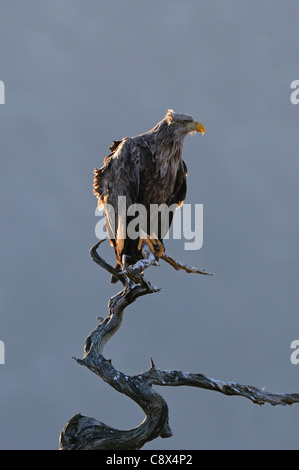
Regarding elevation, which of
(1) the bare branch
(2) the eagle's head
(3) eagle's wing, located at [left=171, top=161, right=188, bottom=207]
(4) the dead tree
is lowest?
(4) the dead tree

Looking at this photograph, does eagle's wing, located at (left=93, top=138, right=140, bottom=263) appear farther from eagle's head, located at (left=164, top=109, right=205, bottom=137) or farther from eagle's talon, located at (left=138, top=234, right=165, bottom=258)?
eagle's head, located at (left=164, top=109, right=205, bottom=137)

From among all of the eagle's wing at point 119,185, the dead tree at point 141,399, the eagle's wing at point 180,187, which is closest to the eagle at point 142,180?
the eagle's wing at point 119,185

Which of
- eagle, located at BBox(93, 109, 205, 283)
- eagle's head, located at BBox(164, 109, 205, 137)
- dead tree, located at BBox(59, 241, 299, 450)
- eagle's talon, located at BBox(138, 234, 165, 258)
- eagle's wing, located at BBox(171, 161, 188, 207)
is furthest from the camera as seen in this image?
eagle's wing, located at BBox(171, 161, 188, 207)

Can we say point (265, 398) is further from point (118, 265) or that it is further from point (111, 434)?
point (118, 265)

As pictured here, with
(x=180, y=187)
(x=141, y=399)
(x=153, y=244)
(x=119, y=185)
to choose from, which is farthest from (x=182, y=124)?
(x=141, y=399)

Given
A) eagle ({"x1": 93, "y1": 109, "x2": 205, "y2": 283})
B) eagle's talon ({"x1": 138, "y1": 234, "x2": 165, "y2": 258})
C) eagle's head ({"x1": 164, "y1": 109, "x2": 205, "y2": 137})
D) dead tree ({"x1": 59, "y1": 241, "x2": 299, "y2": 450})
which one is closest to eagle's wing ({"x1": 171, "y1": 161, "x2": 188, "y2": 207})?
eagle ({"x1": 93, "y1": 109, "x2": 205, "y2": 283})

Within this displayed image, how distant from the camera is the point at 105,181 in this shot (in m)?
18.1

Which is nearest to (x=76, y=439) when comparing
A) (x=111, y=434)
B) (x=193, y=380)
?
(x=111, y=434)

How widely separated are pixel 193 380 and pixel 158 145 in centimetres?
491

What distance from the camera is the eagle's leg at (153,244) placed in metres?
17.2

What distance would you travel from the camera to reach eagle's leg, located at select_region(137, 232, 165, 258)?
17188 millimetres

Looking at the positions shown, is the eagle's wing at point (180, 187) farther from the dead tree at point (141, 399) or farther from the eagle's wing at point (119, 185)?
the dead tree at point (141, 399)

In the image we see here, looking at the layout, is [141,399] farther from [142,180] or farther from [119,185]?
[142,180]
